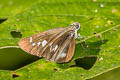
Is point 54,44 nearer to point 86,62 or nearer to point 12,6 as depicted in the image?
point 86,62

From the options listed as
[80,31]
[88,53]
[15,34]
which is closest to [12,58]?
[15,34]

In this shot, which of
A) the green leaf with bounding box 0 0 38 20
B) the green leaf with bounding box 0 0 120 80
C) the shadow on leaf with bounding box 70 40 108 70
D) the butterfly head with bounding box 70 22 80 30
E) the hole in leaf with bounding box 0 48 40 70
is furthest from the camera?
the green leaf with bounding box 0 0 38 20

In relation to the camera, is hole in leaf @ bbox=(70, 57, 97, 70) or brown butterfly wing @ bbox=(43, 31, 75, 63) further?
brown butterfly wing @ bbox=(43, 31, 75, 63)

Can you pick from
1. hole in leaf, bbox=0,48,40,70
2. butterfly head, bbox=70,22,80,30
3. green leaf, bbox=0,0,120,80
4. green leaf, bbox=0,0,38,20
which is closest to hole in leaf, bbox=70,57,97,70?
green leaf, bbox=0,0,120,80

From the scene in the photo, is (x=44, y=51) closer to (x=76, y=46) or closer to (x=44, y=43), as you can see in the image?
(x=44, y=43)

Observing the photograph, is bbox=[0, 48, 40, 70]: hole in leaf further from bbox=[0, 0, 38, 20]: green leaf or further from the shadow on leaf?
the shadow on leaf

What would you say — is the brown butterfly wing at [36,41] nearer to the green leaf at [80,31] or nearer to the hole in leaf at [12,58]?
the green leaf at [80,31]
